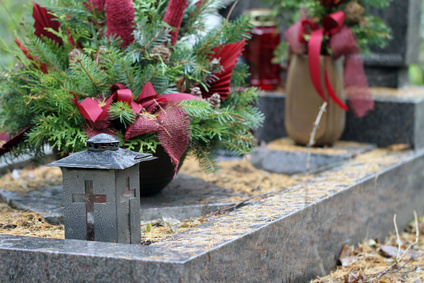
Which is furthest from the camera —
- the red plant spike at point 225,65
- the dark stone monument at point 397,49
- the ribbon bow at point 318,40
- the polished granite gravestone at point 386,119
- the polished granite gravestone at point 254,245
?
the dark stone monument at point 397,49

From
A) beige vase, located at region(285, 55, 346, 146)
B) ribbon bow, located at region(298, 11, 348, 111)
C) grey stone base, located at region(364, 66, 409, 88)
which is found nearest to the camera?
ribbon bow, located at region(298, 11, 348, 111)

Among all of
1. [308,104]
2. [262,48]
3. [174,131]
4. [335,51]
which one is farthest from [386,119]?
[174,131]

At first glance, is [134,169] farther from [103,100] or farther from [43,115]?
[43,115]

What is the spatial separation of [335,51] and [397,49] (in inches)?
46.2

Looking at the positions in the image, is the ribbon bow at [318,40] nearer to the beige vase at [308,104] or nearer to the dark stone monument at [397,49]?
the beige vase at [308,104]

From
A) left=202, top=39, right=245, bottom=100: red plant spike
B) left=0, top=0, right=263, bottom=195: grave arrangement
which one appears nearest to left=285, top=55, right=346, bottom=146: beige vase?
left=0, top=0, right=263, bottom=195: grave arrangement

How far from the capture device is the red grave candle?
4.31 metres

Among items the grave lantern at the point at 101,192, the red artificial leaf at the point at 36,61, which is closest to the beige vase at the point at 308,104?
the red artificial leaf at the point at 36,61

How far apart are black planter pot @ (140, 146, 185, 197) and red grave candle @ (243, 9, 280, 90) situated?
6.97 ft

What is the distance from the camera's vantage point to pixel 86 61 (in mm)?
2064

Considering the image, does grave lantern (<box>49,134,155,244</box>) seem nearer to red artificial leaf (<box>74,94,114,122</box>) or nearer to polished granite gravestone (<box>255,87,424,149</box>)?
red artificial leaf (<box>74,94,114,122</box>)

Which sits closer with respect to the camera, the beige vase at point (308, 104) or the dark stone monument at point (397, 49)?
the beige vase at point (308, 104)

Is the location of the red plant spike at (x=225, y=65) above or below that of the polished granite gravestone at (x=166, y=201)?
above

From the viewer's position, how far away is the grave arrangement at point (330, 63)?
135 inches
